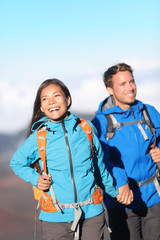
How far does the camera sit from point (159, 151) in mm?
4062

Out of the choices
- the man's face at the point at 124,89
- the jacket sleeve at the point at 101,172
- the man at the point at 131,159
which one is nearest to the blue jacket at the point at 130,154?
the man at the point at 131,159

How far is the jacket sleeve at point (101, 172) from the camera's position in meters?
3.55

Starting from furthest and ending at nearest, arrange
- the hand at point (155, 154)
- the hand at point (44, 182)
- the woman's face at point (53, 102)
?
the hand at point (155, 154)
the woman's face at point (53, 102)
the hand at point (44, 182)

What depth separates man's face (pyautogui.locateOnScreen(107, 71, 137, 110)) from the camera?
4129 mm

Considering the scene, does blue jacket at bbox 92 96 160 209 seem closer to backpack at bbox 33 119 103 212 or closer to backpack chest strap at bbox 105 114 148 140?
backpack chest strap at bbox 105 114 148 140

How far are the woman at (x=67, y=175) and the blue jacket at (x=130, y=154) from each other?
37 centimetres

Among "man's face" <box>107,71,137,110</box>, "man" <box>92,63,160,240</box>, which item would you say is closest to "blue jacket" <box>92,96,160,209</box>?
"man" <box>92,63,160,240</box>

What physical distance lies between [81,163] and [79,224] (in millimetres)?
591

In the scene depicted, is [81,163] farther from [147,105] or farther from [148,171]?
[147,105]

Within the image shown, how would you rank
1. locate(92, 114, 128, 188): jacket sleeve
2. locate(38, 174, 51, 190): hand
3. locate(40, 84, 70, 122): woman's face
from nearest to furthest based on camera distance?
locate(38, 174, 51, 190): hand
locate(40, 84, 70, 122): woman's face
locate(92, 114, 128, 188): jacket sleeve

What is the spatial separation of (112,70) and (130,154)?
1.10 meters

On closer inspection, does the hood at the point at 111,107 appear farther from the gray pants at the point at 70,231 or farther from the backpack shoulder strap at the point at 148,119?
the gray pants at the point at 70,231

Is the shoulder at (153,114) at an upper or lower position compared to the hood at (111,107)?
lower

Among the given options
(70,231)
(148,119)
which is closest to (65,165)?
(70,231)
